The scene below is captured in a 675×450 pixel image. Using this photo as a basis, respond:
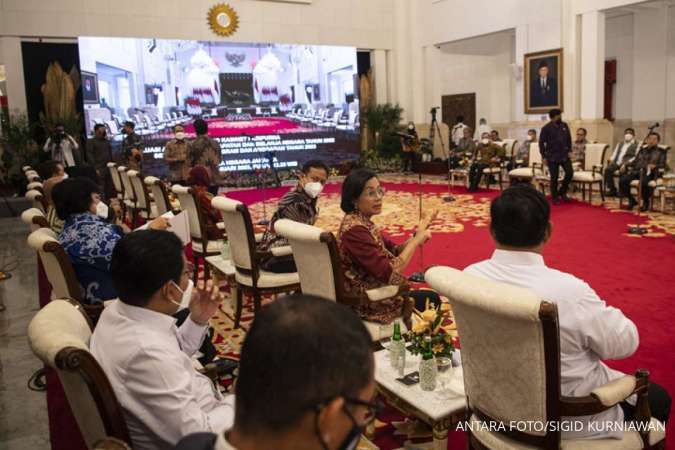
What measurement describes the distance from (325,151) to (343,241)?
12731 mm

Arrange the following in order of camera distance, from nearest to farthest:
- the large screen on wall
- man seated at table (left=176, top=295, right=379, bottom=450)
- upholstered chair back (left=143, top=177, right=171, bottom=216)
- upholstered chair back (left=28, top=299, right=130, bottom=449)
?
man seated at table (left=176, top=295, right=379, bottom=450)
upholstered chair back (left=28, top=299, right=130, bottom=449)
upholstered chair back (left=143, top=177, right=171, bottom=216)
the large screen on wall

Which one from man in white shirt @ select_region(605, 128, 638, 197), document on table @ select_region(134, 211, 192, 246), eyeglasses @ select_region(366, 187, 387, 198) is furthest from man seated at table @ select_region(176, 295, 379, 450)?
man in white shirt @ select_region(605, 128, 638, 197)

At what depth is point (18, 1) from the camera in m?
12.3

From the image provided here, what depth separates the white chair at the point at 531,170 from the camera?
1088cm

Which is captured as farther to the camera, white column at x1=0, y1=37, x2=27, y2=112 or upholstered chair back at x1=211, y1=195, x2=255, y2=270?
white column at x1=0, y1=37, x2=27, y2=112

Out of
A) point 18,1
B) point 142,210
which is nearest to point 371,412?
point 142,210

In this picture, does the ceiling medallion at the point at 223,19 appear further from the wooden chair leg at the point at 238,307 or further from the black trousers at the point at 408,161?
the wooden chair leg at the point at 238,307

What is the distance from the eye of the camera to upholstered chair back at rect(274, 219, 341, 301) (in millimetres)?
3152

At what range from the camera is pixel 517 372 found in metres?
1.88

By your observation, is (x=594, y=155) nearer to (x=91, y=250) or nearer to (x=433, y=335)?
(x=433, y=335)

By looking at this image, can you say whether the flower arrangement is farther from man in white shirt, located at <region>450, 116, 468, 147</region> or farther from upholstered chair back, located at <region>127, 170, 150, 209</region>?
man in white shirt, located at <region>450, 116, 468, 147</region>

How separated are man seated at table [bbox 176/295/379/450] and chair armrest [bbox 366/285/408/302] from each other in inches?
91.1

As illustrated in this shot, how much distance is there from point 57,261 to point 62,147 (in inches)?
355

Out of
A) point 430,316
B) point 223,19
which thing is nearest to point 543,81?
point 223,19
